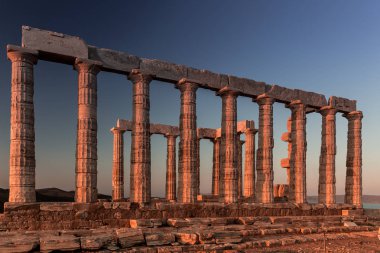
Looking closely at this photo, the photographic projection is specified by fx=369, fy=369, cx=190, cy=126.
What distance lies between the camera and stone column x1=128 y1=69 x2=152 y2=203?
2167 cm

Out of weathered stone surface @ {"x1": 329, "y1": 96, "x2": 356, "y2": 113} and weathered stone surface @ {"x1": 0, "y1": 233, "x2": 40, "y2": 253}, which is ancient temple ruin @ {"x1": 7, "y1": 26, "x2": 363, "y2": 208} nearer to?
weathered stone surface @ {"x1": 329, "y1": 96, "x2": 356, "y2": 113}

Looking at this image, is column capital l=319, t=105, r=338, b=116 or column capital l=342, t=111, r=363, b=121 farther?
column capital l=342, t=111, r=363, b=121

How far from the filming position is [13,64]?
738 inches

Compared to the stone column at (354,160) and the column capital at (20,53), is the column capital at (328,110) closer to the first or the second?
the stone column at (354,160)

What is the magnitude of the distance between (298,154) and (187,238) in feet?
50.8

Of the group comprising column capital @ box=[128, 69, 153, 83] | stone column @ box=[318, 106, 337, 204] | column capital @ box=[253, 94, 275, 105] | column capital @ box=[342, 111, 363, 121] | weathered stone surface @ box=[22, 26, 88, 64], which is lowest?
stone column @ box=[318, 106, 337, 204]

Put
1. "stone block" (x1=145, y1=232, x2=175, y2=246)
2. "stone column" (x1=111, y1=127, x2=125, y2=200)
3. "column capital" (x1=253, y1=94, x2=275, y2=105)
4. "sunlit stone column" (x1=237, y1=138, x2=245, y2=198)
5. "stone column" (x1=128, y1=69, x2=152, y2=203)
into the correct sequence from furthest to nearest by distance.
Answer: "sunlit stone column" (x1=237, y1=138, x2=245, y2=198) → "stone column" (x1=111, y1=127, x2=125, y2=200) → "column capital" (x1=253, y1=94, x2=275, y2=105) → "stone column" (x1=128, y1=69, x2=152, y2=203) → "stone block" (x1=145, y1=232, x2=175, y2=246)

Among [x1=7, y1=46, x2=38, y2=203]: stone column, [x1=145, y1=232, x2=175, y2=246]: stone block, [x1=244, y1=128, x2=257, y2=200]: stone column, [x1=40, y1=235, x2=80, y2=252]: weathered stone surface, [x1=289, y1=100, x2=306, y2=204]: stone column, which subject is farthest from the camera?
[x1=244, y1=128, x2=257, y2=200]: stone column

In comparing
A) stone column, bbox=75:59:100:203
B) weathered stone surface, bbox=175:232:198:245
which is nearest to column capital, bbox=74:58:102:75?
stone column, bbox=75:59:100:203

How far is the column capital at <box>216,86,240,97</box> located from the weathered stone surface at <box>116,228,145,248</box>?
42.7ft

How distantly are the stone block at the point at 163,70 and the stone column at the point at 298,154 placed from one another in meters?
10.0

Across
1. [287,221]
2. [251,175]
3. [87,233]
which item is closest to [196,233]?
[87,233]

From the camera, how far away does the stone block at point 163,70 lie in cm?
2255

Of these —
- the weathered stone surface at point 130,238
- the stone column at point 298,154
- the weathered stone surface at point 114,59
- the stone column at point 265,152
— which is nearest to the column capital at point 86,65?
the weathered stone surface at point 114,59
